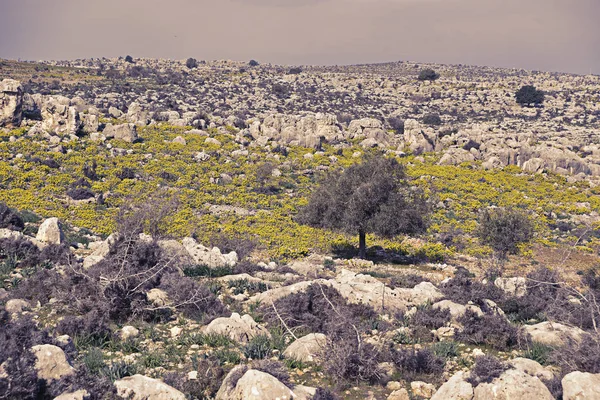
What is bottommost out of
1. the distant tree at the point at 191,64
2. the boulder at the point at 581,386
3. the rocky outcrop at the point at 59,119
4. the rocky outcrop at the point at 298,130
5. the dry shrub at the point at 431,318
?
the dry shrub at the point at 431,318

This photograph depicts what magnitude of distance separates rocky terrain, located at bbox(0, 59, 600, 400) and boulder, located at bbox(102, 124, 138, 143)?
0.14 meters

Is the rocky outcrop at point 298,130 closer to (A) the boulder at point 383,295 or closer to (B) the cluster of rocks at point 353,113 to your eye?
(B) the cluster of rocks at point 353,113

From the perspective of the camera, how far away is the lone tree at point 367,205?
2017 centimetres

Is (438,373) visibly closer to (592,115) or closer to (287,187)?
(287,187)

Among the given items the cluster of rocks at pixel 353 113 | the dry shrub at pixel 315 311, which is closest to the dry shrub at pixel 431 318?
the dry shrub at pixel 315 311

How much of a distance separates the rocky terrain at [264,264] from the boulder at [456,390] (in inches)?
1.3

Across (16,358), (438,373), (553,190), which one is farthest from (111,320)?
(553,190)

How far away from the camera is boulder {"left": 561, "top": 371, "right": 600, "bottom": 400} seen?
241 inches

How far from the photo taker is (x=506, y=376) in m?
6.59

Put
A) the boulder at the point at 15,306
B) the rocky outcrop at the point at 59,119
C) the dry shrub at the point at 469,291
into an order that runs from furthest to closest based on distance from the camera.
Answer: the rocky outcrop at the point at 59,119, the dry shrub at the point at 469,291, the boulder at the point at 15,306

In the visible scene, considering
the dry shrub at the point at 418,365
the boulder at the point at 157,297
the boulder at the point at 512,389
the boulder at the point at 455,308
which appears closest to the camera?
the boulder at the point at 512,389

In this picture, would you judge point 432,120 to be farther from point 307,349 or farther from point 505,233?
point 307,349

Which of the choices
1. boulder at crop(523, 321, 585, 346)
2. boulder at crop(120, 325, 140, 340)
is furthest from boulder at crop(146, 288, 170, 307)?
boulder at crop(523, 321, 585, 346)

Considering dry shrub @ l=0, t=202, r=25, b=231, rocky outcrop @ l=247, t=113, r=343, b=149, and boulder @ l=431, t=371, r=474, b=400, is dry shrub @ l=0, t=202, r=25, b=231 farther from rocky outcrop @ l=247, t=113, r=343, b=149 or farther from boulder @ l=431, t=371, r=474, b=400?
rocky outcrop @ l=247, t=113, r=343, b=149
